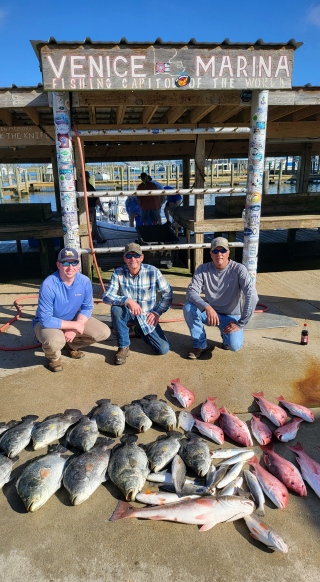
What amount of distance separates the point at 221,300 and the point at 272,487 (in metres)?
2.31

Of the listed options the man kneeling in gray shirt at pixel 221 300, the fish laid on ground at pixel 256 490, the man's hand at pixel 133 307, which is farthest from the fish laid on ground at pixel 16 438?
the man kneeling in gray shirt at pixel 221 300

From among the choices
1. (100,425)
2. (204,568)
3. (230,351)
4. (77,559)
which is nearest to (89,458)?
(100,425)

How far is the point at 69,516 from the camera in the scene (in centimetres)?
254

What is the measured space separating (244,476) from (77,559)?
123 cm

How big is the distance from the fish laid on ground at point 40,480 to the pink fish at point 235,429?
1303mm

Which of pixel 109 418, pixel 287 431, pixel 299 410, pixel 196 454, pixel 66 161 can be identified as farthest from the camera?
pixel 66 161

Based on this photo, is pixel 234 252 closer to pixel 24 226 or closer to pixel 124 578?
pixel 24 226

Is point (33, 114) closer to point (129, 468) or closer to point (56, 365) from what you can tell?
point (56, 365)

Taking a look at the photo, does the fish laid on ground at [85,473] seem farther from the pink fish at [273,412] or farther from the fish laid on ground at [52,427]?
the pink fish at [273,412]

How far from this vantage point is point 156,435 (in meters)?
3.29

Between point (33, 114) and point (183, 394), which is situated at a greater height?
point (33, 114)

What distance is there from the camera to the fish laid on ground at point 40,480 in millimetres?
2584

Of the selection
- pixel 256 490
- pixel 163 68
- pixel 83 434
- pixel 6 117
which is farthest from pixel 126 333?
pixel 6 117

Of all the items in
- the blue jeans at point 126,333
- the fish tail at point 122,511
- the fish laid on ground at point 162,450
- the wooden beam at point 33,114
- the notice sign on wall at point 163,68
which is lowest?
the fish tail at point 122,511
